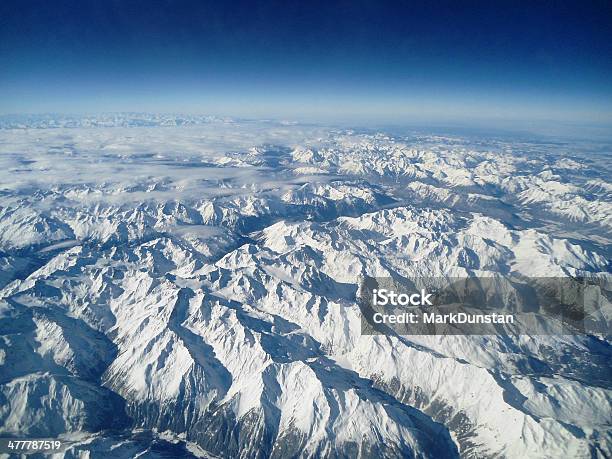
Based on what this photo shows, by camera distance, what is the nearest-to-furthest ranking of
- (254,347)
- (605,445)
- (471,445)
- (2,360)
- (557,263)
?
1. (605,445)
2. (471,445)
3. (2,360)
4. (254,347)
5. (557,263)

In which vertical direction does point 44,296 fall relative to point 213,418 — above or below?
above

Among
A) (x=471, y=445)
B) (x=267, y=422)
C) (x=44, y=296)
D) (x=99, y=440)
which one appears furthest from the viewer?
(x=44, y=296)

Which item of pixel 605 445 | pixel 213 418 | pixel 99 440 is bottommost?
pixel 213 418

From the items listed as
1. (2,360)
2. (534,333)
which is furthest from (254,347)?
(534,333)

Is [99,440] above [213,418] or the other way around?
above

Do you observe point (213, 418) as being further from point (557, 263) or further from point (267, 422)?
point (557, 263)

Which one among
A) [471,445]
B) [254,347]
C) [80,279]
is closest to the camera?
[471,445]

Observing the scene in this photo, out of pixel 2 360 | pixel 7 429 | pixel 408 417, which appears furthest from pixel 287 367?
pixel 2 360

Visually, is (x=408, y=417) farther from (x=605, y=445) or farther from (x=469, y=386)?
(x=605, y=445)

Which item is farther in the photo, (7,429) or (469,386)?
(469,386)
